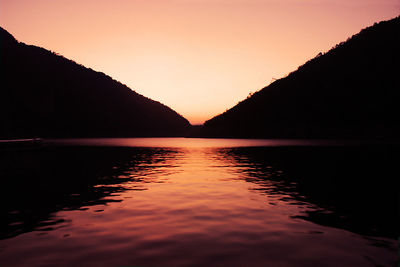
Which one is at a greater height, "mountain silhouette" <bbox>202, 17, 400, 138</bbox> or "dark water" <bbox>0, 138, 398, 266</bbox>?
"mountain silhouette" <bbox>202, 17, 400, 138</bbox>

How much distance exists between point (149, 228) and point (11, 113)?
8296 inches

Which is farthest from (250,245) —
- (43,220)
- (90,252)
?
(43,220)

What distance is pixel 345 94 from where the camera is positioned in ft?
527

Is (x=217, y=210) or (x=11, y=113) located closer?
(x=217, y=210)

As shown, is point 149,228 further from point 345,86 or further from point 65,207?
point 345,86

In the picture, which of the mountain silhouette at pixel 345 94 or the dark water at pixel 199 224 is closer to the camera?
the dark water at pixel 199 224

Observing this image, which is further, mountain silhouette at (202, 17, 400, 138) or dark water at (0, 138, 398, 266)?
mountain silhouette at (202, 17, 400, 138)

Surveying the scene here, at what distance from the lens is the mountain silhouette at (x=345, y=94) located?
14888cm

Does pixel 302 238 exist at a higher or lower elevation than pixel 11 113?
lower

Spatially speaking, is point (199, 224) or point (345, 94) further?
point (345, 94)

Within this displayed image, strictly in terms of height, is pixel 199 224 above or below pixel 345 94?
below

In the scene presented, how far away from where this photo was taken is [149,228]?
42.4 ft

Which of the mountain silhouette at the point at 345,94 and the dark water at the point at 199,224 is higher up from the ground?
the mountain silhouette at the point at 345,94

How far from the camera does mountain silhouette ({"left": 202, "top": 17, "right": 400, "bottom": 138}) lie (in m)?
149
